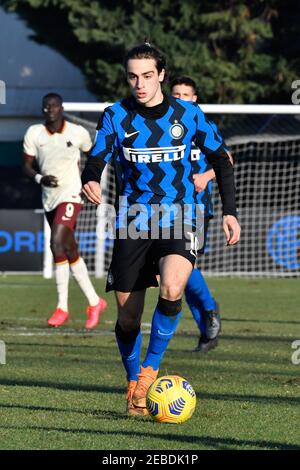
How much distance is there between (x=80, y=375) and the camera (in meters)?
7.65

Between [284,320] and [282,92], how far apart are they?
1123cm

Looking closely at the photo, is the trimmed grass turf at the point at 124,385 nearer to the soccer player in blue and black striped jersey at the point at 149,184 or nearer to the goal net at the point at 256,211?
the soccer player in blue and black striped jersey at the point at 149,184

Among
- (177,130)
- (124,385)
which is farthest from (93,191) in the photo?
(124,385)

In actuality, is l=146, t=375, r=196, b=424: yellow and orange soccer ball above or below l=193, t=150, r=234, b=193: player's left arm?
below

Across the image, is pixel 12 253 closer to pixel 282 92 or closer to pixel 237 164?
pixel 237 164

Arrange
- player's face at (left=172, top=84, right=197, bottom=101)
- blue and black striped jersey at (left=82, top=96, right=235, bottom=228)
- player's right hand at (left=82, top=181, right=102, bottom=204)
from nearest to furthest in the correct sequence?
player's right hand at (left=82, top=181, right=102, bottom=204), blue and black striped jersey at (left=82, top=96, right=235, bottom=228), player's face at (left=172, top=84, right=197, bottom=101)

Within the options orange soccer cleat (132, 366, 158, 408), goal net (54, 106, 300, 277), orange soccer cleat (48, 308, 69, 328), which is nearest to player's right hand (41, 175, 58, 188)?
orange soccer cleat (48, 308, 69, 328)

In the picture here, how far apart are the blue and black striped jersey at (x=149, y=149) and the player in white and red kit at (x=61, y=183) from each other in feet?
16.1

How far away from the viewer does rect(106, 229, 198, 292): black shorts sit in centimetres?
625

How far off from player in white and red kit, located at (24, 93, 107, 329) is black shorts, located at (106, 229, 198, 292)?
4.86 metres

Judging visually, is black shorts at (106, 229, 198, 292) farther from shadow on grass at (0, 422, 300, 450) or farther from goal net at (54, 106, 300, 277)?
goal net at (54, 106, 300, 277)

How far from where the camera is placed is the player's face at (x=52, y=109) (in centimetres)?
1127

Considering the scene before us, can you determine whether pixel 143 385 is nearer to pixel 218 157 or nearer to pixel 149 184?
pixel 149 184
